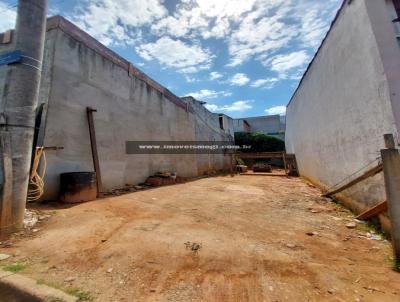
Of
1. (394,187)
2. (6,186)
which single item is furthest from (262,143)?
(6,186)

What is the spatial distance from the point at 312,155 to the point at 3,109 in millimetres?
9137

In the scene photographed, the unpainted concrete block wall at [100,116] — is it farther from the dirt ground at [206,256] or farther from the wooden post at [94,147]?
the dirt ground at [206,256]

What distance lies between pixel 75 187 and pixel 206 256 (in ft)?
11.9

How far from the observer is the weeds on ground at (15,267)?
2095 mm

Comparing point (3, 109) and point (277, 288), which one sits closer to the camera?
point (277, 288)

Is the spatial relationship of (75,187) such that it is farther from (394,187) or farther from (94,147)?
(394,187)

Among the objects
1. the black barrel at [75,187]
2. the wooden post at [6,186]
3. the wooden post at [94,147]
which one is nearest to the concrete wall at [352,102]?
the wooden post at [6,186]

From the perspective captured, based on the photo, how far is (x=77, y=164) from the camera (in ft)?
17.3

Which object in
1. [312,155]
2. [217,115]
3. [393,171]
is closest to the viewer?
[393,171]

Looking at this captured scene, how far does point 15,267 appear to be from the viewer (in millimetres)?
2148

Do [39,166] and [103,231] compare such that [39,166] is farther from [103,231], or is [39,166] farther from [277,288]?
[277,288]

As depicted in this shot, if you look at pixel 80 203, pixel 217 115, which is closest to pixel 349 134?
pixel 80 203

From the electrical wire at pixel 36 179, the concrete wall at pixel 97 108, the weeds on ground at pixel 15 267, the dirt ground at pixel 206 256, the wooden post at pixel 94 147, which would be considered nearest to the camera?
the dirt ground at pixel 206 256

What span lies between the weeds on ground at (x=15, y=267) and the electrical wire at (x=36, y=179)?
1.85m
